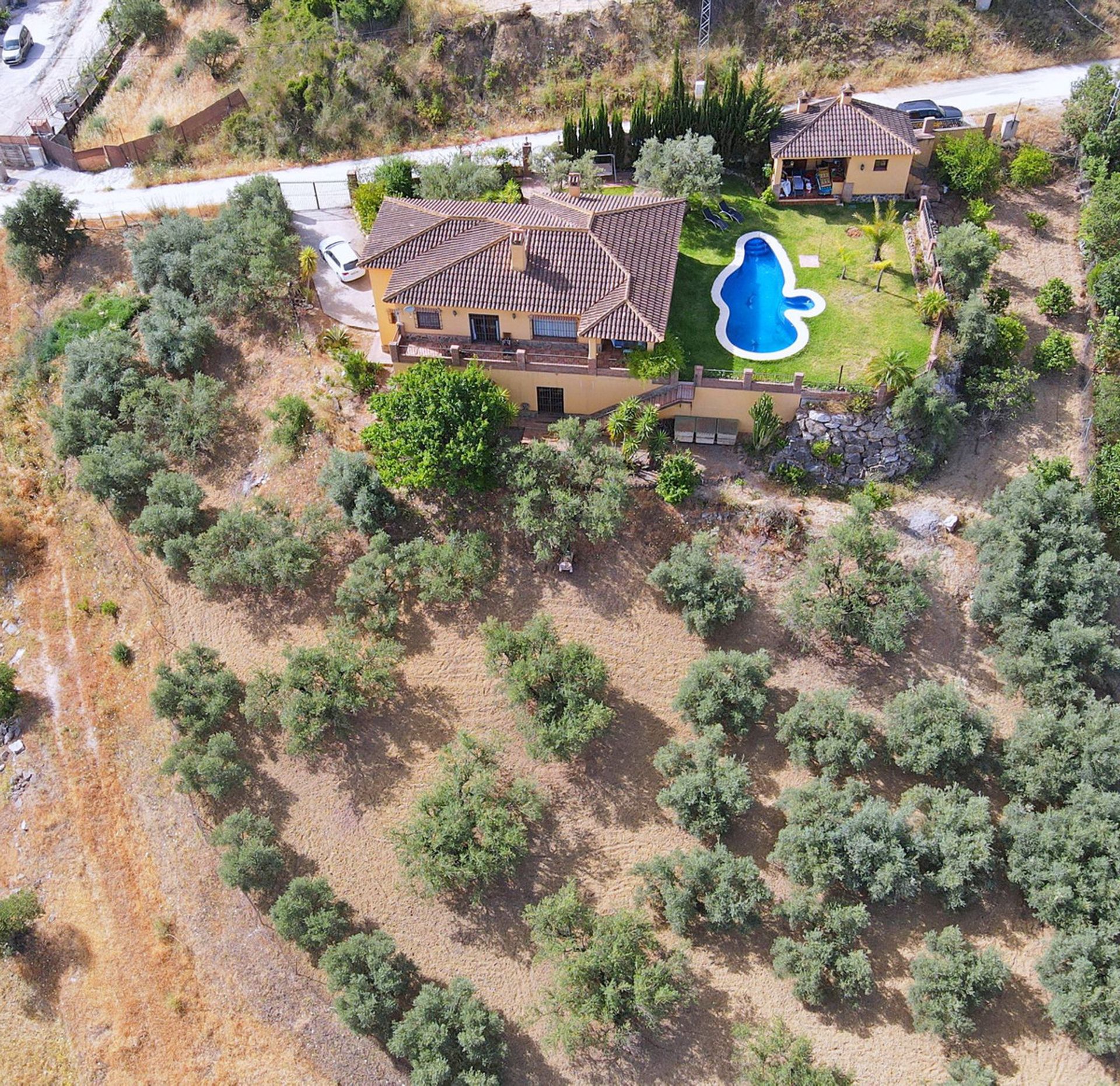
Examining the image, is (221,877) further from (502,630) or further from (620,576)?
(620,576)

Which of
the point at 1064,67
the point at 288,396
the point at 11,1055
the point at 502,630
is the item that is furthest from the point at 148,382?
the point at 1064,67

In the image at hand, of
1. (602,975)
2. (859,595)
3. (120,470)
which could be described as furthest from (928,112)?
(602,975)

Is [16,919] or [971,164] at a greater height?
[971,164]

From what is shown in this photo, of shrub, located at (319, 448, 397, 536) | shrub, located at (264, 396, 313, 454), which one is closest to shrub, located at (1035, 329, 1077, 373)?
shrub, located at (319, 448, 397, 536)

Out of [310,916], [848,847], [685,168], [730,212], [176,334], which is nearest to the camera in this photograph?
[848,847]

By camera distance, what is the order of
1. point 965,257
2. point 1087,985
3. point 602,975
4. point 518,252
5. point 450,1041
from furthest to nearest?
point 965,257 < point 518,252 < point 602,975 < point 450,1041 < point 1087,985

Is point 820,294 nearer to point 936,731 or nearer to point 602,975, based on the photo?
point 936,731
